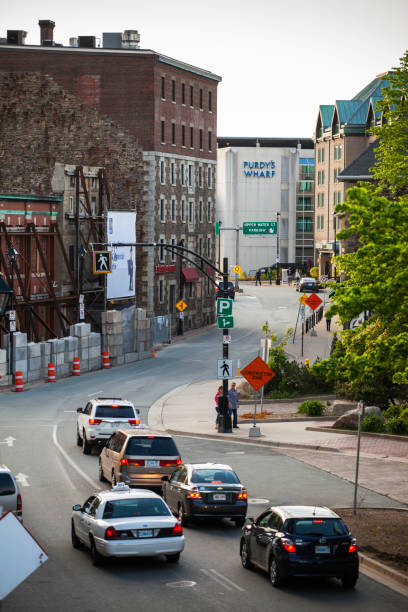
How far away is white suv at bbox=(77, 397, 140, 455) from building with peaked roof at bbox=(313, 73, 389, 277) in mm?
71566

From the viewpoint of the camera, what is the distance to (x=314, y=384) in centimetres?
4753

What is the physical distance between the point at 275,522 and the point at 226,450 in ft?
54.7

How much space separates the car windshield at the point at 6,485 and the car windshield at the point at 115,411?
12835 millimetres

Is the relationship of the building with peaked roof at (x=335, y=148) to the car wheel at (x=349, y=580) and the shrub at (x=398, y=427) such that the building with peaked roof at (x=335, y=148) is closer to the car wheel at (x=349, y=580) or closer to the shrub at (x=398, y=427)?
the shrub at (x=398, y=427)

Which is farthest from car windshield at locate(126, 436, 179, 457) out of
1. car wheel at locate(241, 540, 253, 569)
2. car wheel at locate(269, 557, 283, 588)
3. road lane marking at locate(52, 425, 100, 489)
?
car wheel at locate(269, 557, 283, 588)

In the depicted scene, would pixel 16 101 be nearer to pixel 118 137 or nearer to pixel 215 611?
pixel 118 137

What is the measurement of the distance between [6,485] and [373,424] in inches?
770

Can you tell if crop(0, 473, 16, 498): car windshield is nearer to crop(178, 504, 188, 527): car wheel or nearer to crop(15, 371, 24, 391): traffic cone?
crop(178, 504, 188, 527): car wheel

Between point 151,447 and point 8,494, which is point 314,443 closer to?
point 151,447

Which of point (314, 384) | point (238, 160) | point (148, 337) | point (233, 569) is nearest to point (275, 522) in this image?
point (233, 569)

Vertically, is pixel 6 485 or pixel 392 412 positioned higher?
pixel 6 485

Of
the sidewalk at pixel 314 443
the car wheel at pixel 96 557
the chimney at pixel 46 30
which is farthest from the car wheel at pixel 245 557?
the chimney at pixel 46 30

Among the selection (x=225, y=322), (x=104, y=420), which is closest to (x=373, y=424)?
(x=225, y=322)

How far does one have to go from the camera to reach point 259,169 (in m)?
146
